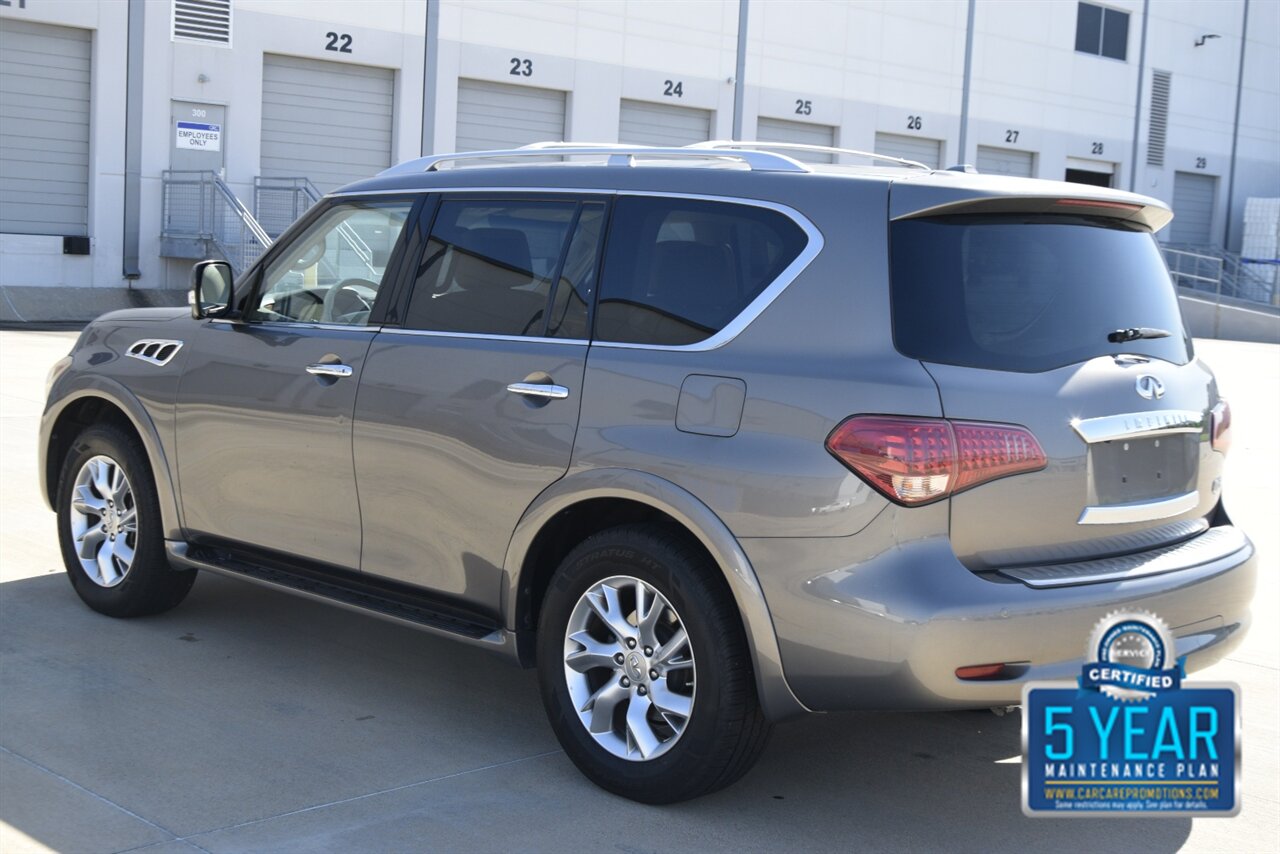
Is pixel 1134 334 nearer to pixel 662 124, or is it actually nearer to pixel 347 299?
pixel 347 299

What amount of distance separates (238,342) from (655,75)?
88.8ft

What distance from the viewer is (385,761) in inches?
182

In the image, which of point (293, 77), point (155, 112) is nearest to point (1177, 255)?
point (293, 77)

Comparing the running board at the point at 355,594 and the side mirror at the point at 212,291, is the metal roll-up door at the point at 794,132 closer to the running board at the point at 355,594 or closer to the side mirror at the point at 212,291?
the side mirror at the point at 212,291

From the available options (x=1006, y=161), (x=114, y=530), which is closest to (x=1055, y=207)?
(x=114, y=530)

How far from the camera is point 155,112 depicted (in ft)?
80.9

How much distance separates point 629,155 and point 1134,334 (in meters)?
1.71

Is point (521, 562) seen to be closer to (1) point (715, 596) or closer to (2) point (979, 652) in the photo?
(1) point (715, 596)

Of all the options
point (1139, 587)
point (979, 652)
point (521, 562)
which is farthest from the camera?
point (521, 562)

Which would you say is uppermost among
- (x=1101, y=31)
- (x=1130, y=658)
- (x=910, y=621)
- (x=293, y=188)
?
(x=1101, y=31)

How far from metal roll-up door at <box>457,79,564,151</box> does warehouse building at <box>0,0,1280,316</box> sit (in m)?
0.05

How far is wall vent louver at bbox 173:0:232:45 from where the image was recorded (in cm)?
2469

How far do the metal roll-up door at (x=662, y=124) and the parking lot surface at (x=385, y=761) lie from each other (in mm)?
26358

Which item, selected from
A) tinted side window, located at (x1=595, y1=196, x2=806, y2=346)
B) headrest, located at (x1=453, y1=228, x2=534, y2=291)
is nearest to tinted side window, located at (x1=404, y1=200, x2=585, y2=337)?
headrest, located at (x1=453, y1=228, x2=534, y2=291)
